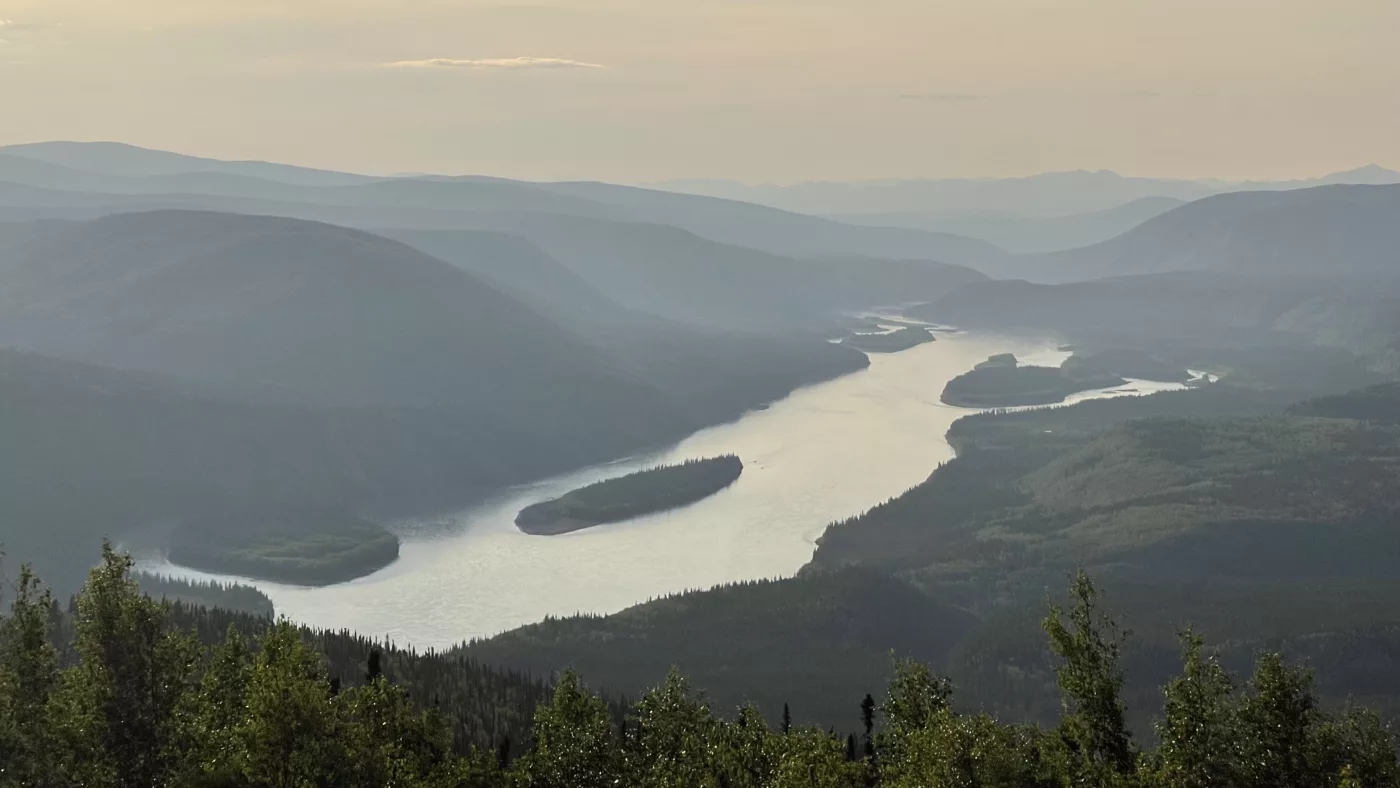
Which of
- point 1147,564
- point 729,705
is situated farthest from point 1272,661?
point 1147,564

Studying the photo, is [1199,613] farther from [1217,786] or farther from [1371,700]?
[1217,786]

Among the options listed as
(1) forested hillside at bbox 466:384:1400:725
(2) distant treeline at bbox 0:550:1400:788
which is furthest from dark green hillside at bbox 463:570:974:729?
(2) distant treeline at bbox 0:550:1400:788

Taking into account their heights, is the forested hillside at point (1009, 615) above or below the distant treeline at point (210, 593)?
below

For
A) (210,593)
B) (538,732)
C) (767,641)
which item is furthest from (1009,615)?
(538,732)

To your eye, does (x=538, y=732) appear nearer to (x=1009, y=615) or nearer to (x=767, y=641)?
(x=767, y=641)

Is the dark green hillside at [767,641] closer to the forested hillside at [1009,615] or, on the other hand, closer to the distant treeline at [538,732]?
the forested hillside at [1009,615]

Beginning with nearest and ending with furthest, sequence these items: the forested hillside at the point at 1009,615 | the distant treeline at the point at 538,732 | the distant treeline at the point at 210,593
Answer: the distant treeline at the point at 538,732 < the forested hillside at the point at 1009,615 < the distant treeline at the point at 210,593

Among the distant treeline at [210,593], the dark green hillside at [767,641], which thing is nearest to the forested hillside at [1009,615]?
the dark green hillside at [767,641]
